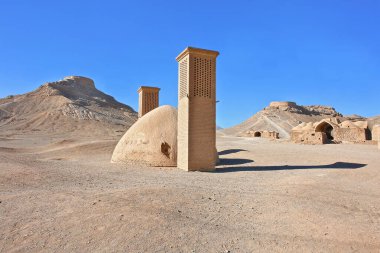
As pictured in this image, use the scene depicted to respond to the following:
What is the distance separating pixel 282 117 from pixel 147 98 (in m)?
47.1

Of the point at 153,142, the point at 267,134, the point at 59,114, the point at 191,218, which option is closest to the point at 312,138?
the point at 267,134

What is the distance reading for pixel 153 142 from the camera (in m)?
12.5

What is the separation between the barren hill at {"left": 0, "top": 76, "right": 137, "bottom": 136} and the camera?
43.2 metres

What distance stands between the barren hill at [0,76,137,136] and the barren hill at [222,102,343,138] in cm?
1967

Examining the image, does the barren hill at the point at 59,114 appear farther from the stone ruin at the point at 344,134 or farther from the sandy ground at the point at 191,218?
the sandy ground at the point at 191,218

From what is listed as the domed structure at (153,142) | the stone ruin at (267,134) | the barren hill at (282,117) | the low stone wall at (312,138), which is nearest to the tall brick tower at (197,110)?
the domed structure at (153,142)

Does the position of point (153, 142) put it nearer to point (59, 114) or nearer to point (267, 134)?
point (267, 134)

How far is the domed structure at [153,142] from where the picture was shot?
40.1 ft

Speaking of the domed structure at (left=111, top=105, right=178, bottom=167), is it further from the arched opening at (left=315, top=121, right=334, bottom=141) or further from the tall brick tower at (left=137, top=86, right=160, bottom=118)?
the arched opening at (left=315, top=121, right=334, bottom=141)

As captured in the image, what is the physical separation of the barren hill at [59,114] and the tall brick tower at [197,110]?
31.8 m

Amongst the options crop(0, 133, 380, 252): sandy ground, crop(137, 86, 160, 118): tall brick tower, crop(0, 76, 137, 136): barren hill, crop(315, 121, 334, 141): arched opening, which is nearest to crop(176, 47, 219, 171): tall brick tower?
crop(0, 133, 380, 252): sandy ground

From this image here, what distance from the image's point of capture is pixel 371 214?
5.21m

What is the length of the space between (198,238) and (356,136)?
28220 millimetres

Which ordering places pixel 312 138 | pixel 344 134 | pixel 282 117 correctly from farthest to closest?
1. pixel 282 117
2. pixel 344 134
3. pixel 312 138
